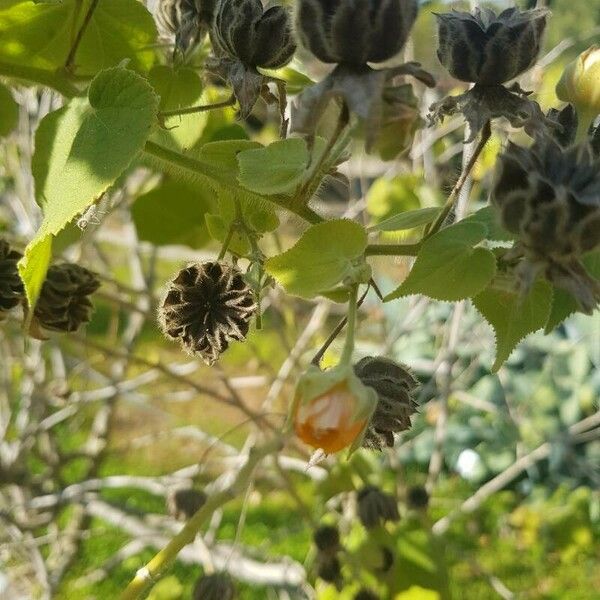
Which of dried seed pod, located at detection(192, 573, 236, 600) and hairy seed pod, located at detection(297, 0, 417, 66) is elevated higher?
hairy seed pod, located at detection(297, 0, 417, 66)

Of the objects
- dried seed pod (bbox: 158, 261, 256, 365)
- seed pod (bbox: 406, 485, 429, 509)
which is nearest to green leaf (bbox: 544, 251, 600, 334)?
dried seed pod (bbox: 158, 261, 256, 365)

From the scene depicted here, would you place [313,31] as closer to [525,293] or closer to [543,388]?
[525,293]

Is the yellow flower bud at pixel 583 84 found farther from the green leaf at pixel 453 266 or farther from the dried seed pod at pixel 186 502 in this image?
the dried seed pod at pixel 186 502

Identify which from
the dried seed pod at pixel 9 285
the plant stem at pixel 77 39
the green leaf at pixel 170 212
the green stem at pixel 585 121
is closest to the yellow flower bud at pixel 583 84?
the green stem at pixel 585 121

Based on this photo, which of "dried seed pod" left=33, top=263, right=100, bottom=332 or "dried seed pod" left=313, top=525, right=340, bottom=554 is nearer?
"dried seed pod" left=33, top=263, right=100, bottom=332

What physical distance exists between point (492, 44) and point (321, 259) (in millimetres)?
184

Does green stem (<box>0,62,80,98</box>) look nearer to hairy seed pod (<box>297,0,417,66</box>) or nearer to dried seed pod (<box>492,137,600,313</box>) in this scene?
hairy seed pod (<box>297,0,417,66</box>)

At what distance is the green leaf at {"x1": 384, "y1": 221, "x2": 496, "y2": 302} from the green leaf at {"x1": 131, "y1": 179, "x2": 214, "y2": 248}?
0.60 metres

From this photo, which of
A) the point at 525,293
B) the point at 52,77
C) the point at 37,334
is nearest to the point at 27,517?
the point at 37,334

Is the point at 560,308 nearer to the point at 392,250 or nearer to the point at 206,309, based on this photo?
the point at 392,250

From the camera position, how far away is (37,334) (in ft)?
2.29

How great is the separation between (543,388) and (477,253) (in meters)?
3.06

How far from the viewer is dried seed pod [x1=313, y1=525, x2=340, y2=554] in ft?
3.75

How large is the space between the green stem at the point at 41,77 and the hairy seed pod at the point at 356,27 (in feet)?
0.87
